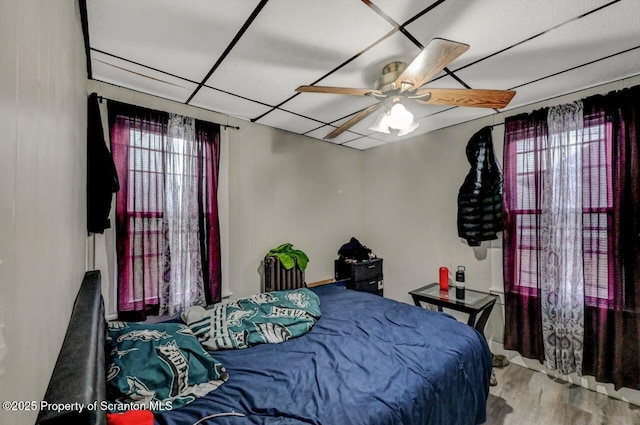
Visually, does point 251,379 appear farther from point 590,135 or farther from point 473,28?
point 590,135

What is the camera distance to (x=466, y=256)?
298 centimetres

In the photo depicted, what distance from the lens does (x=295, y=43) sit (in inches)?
64.7

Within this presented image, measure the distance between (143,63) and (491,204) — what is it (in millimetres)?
3260

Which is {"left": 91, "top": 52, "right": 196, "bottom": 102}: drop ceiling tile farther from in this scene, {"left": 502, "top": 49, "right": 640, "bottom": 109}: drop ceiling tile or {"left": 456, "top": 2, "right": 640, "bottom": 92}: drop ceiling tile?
{"left": 502, "top": 49, "right": 640, "bottom": 109}: drop ceiling tile

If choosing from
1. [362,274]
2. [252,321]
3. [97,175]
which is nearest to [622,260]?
[362,274]

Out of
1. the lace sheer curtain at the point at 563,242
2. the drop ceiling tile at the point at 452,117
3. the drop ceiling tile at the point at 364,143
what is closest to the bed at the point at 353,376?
the lace sheer curtain at the point at 563,242

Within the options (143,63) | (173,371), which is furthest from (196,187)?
(173,371)

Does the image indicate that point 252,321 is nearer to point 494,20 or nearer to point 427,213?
point 494,20

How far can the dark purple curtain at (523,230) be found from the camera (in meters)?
2.40

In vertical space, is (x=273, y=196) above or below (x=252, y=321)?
above

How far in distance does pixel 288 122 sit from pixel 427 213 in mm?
2062

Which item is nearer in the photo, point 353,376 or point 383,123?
point 353,376

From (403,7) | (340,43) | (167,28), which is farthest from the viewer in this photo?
(340,43)

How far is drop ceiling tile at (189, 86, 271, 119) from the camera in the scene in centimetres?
235
